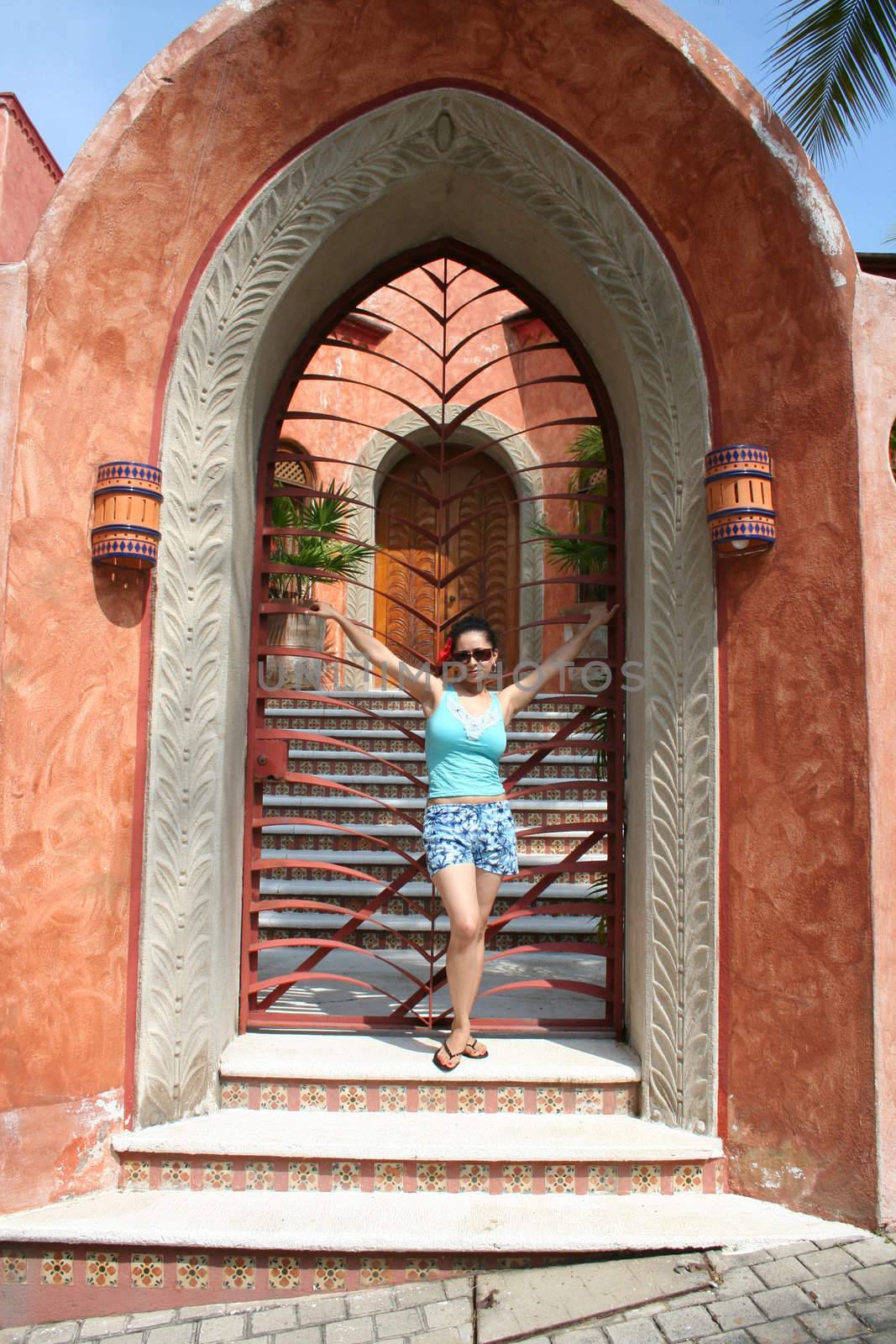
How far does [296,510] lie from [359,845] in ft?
12.6

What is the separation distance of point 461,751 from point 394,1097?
44.8 inches

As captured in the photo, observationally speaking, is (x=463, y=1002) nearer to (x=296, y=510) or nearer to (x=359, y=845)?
(x=359, y=845)

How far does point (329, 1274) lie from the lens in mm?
2779

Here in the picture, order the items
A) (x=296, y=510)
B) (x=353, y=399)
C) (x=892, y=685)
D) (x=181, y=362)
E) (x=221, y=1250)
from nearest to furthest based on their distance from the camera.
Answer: (x=221, y=1250), (x=892, y=685), (x=181, y=362), (x=296, y=510), (x=353, y=399)

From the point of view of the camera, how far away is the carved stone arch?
1008 cm

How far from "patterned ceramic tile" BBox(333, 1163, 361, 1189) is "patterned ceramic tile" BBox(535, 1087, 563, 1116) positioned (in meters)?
0.61

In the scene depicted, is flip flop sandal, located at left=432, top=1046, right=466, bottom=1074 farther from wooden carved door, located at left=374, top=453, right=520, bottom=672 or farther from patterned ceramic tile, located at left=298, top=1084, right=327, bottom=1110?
wooden carved door, located at left=374, top=453, right=520, bottom=672

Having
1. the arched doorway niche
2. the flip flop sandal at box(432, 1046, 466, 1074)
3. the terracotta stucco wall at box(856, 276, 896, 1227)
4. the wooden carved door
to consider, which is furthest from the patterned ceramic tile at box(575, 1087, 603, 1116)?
the wooden carved door

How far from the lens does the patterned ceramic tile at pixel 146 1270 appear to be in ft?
9.12

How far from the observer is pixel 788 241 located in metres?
3.19

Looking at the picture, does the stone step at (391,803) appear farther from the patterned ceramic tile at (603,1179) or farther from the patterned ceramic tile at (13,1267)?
the patterned ceramic tile at (13,1267)

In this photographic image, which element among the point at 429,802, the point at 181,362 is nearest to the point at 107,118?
the point at 181,362

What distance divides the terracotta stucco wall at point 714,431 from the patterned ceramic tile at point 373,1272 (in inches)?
36.7

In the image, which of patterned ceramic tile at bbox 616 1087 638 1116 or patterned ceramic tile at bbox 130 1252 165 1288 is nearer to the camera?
patterned ceramic tile at bbox 130 1252 165 1288
